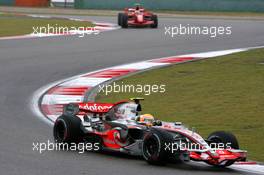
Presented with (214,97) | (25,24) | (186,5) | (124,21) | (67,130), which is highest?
(186,5)

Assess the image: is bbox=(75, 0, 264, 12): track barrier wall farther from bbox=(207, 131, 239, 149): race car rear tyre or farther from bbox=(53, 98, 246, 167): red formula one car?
bbox=(207, 131, 239, 149): race car rear tyre

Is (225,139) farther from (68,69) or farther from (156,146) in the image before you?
(68,69)

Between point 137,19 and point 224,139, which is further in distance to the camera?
point 137,19

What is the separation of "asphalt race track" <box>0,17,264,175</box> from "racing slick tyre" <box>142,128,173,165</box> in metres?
0.11

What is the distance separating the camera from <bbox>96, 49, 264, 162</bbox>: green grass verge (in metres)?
12.9

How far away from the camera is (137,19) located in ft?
111

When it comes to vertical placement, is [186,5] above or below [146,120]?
above

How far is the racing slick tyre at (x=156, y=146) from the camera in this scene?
9.73 metres

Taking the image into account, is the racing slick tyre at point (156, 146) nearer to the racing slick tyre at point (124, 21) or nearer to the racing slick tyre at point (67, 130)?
the racing slick tyre at point (67, 130)

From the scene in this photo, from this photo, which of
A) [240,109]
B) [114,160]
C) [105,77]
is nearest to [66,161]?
[114,160]

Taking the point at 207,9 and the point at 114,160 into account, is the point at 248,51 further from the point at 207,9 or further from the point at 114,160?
the point at 207,9

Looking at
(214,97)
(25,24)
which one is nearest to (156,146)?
(214,97)

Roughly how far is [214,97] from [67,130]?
5526 millimetres

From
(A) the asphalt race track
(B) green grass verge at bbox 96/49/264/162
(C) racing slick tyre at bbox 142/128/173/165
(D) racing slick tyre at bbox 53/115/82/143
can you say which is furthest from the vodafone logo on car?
(B) green grass verge at bbox 96/49/264/162
